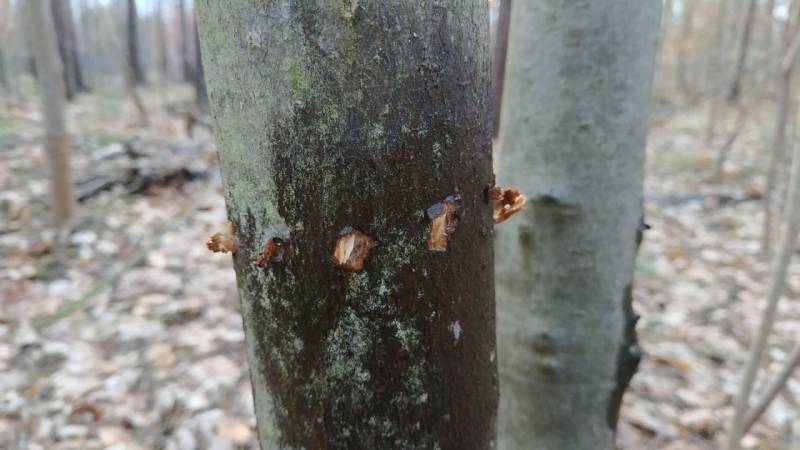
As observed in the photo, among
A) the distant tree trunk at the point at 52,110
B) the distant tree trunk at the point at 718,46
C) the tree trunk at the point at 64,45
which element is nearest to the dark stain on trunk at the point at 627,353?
the distant tree trunk at the point at 52,110

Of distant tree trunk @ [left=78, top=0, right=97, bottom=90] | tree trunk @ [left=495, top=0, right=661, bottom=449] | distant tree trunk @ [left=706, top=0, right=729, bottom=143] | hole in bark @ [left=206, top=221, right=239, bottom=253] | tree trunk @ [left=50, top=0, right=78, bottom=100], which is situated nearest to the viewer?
hole in bark @ [left=206, top=221, right=239, bottom=253]

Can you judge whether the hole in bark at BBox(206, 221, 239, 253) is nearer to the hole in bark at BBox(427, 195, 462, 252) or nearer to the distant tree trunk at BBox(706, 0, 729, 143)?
the hole in bark at BBox(427, 195, 462, 252)

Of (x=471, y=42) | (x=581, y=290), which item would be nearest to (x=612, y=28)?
(x=581, y=290)

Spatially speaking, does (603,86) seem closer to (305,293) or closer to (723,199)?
(305,293)

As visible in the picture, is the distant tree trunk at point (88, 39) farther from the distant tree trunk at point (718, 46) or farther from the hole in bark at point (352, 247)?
the hole in bark at point (352, 247)

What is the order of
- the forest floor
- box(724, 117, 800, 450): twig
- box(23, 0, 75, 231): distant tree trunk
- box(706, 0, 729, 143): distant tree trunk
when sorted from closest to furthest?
1. box(724, 117, 800, 450): twig
2. the forest floor
3. box(23, 0, 75, 231): distant tree trunk
4. box(706, 0, 729, 143): distant tree trunk

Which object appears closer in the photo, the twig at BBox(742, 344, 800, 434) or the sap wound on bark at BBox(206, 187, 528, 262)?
the sap wound on bark at BBox(206, 187, 528, 262)

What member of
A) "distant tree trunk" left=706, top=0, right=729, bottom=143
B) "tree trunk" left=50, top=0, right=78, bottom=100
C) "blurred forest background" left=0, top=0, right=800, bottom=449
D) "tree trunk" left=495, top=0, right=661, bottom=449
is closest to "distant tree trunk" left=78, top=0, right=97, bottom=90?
"tree trunk" left=50, top=0, right=78, bottom=100
